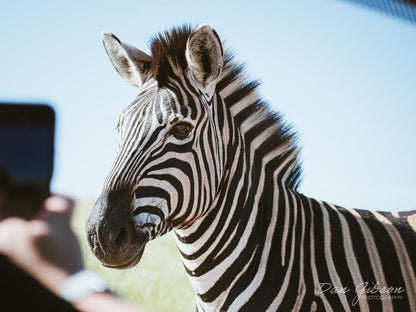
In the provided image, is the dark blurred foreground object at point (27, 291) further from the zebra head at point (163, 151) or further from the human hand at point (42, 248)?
the zebra head at point (163, 151)

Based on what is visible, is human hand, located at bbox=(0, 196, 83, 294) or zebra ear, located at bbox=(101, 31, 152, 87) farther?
zebra ear, located at bbox=(101, 31, 152, 87)

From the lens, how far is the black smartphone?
0.47m

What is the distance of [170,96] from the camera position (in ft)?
6.64

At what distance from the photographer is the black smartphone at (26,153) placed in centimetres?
47

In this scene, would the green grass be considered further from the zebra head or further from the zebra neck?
the zebra head

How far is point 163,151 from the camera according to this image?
6.16 ft

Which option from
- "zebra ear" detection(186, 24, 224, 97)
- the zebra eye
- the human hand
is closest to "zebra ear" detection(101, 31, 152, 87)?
"zebra ear" detection(186, 24, 224, 97)

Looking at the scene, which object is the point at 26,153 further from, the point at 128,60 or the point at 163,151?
the point at 128,60

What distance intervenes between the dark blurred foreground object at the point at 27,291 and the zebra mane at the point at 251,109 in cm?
195

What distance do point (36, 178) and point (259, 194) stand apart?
1757 mm

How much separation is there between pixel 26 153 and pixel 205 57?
1.74 meters

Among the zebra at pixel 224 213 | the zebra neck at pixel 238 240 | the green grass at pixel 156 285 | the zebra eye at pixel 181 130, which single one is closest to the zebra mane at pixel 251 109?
the zebra at pixel 224 213

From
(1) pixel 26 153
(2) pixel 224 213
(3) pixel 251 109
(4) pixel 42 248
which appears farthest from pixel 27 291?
(3) pixel 251 109

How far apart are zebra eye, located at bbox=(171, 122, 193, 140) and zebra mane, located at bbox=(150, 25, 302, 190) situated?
1.51ft
